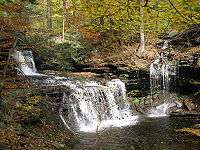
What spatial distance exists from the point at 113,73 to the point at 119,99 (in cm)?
217

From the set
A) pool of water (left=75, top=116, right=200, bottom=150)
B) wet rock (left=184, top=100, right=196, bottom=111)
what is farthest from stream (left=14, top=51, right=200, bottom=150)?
wet rock (left=184, top=100, right=196, bottom=111)

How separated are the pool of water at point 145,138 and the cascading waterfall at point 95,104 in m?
1.25

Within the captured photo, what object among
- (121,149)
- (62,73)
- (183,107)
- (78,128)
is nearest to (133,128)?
(78,128)

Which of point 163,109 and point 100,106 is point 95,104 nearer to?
point 100,106

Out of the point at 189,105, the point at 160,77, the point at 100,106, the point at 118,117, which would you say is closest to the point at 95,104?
the point at 100,106

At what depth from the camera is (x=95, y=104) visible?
17375mm

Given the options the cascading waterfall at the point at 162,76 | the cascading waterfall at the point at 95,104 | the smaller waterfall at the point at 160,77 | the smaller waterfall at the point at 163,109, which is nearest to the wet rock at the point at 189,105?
the smaller waterfall at the point at 163,109

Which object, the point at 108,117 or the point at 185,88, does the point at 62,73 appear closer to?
the point at 108,117

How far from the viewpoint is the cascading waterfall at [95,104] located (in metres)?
16.0

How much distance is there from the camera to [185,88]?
63.1ft

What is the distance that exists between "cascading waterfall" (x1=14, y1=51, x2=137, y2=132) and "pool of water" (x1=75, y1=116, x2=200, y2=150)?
1.25 m

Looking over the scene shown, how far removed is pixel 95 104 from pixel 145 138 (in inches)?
192

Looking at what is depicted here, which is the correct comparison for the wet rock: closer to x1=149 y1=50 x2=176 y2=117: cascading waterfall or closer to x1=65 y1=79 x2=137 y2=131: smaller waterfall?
x1=149 y1=50 x2=176 y2=117: cascading waterfall

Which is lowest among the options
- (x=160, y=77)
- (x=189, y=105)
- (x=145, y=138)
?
(x=189, y=105)
